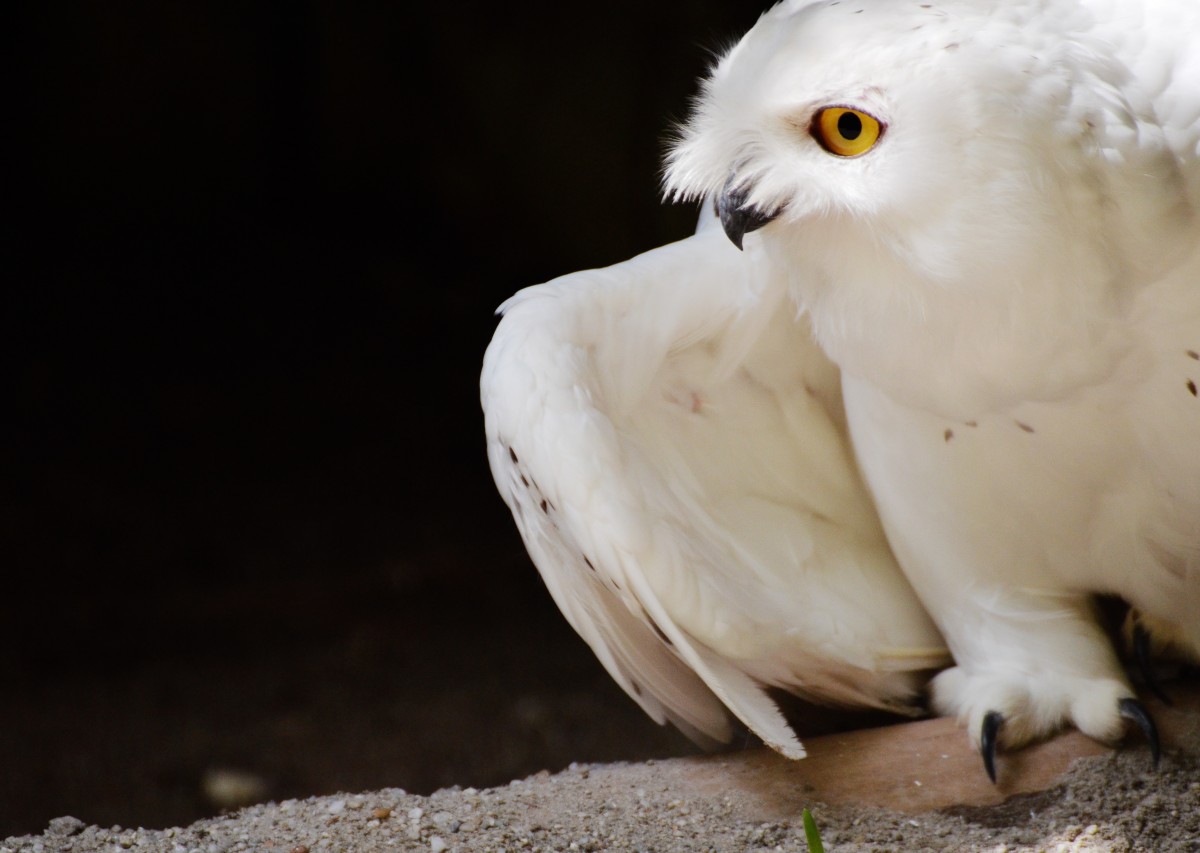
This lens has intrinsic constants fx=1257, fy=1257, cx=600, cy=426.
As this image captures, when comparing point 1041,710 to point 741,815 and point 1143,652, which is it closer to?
point 1143,652

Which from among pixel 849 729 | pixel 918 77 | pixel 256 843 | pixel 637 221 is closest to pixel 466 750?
pixel 849 729

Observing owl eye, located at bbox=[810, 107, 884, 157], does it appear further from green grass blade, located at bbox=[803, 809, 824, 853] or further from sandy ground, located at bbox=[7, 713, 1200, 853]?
sandy ground, located at bbox=[7, 713, 1200, 853]

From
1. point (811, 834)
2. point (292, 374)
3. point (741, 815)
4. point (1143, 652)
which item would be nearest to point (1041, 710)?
point (1143, 652)

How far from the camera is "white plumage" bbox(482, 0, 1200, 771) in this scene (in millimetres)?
1775

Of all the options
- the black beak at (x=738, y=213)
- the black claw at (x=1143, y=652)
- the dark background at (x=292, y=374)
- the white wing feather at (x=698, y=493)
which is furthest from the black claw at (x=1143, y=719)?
the dark background at (x=292, y=374)

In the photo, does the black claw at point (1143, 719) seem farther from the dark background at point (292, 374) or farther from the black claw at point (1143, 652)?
the dark background at point (292, 374)

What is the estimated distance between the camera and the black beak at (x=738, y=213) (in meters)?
1.94

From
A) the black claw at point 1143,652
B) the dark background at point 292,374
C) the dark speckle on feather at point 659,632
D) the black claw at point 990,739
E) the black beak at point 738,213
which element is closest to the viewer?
the black beak at point 738,213

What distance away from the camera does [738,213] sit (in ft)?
6.41

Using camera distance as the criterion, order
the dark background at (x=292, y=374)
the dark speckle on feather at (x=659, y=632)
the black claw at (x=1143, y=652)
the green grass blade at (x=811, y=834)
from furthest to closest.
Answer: the dark background at (x=292, y=374), the black claw at (x=1143, y=652), the dark speckle on feather at (x=659, y=632), the green grass blade at (x=811, y=834)

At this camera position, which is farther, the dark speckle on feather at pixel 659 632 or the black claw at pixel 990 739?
the black claw at pixel 990 739

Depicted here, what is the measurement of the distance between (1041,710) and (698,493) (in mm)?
772

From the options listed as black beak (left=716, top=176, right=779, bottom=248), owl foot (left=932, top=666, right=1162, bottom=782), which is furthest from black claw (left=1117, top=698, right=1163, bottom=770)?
black beak (left=716, top=176, right=779, bottom=248)

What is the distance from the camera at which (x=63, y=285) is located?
227 inches
